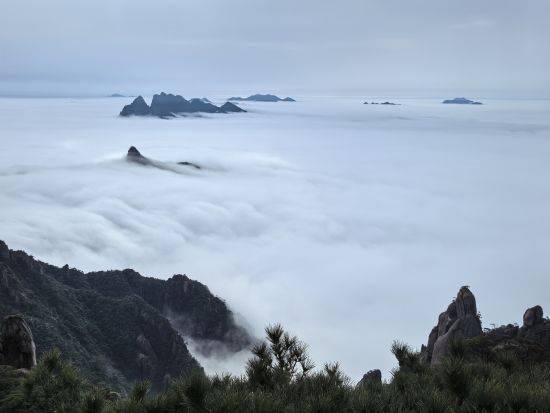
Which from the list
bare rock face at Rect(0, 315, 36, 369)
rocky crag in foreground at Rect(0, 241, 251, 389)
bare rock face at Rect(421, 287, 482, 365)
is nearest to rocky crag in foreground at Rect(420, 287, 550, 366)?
bare rock face at Rect(421, 287, 482, 365)

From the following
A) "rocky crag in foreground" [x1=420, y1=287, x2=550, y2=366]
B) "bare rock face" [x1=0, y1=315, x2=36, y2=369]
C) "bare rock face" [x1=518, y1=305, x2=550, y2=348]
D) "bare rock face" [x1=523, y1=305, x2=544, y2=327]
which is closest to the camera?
"bare rock face" [x1=0, y1=315, x2=36, y2=369]

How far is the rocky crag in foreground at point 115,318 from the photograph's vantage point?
50281 millimetres

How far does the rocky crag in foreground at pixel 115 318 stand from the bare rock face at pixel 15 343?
24.2 metres

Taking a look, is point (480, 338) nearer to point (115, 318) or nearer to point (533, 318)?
point (533, 318)

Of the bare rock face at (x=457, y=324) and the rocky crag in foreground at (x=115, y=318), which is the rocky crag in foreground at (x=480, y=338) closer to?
the bare rock face at (x=457, y=324)

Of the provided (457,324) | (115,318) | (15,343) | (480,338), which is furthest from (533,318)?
(115,318)

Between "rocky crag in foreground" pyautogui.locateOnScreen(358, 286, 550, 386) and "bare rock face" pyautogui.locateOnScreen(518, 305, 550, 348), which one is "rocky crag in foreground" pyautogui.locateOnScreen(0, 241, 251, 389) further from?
"bare rock face" pyautogui.locateOnScreen(518, 305, 550, 348)

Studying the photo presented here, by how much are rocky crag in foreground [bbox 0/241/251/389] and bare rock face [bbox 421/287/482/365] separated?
25946 millimetres

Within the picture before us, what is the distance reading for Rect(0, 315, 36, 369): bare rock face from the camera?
1962cm

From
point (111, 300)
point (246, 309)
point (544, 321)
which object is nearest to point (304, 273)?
point (246, 309)

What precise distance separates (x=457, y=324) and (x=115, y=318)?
138 feet

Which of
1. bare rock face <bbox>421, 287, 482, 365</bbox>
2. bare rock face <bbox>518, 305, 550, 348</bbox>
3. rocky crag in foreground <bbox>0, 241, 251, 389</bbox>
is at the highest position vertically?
bare rock face <bbox>518, 305, 550, 348</bbox>

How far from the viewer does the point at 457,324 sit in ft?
105

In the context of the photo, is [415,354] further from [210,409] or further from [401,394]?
[210,409]
